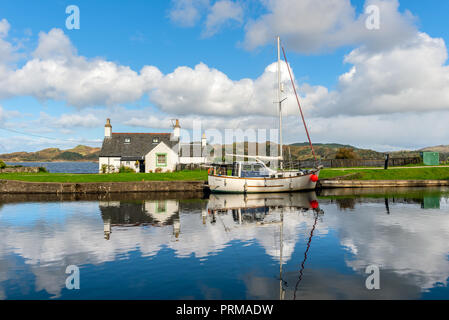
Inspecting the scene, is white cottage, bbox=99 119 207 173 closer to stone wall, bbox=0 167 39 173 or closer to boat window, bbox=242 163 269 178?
stone wall, bbox=0 167 39 173

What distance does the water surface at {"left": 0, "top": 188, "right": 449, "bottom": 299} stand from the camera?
381 inches

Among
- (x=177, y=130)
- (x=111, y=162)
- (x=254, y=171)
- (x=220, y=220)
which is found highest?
(x=177, y=130)

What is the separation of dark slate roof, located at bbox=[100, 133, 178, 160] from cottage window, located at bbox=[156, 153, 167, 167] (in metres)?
3.43

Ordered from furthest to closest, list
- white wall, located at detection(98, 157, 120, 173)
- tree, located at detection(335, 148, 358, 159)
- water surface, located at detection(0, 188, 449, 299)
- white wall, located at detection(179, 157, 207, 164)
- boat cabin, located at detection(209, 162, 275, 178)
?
tree, located at detection(335, 148, 358, 159)
white wall, located at detection(179, 157, 207, 164)
white wall, located at detection(98, 157, 120, 173)
boat cabin, located at detection(209, 162, 275, 178)
water surface, located at detection(0, 188, 449, 299)

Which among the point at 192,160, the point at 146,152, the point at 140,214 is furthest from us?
the point at 192,160

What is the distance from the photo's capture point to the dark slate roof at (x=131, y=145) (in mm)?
52641

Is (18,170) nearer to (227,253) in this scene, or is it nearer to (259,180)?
(259,180)

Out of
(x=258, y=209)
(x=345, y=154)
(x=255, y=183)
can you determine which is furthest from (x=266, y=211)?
(x=345, y=154)

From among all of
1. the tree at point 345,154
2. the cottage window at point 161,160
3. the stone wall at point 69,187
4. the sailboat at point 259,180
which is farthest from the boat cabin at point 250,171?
the tree at point 345,154

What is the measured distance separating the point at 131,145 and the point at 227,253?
147ft

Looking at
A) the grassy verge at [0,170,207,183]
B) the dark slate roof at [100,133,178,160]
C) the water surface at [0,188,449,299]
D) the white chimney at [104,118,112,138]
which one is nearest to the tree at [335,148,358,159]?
Result: the dark slate roof at [100,133,178,160]

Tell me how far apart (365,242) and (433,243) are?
2.98 metres

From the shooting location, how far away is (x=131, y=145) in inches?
2151
